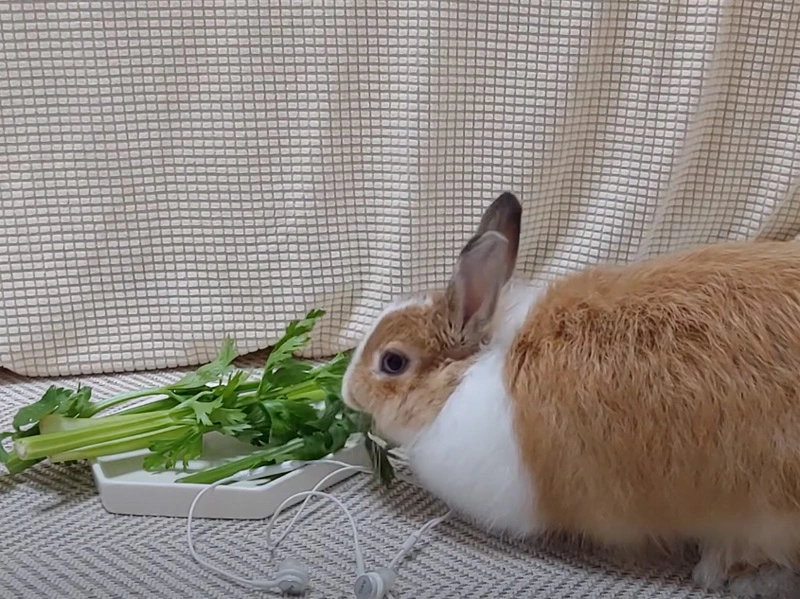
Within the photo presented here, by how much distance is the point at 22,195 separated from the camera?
1624 millimetres

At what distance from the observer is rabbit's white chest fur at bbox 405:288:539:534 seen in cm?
122

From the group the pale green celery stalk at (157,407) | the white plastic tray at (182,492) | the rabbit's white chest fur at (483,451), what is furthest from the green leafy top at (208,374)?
the rabbit's white chest fur at (483,451)

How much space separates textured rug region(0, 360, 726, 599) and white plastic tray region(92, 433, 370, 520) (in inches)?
0.6

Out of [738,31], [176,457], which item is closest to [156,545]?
[176,457]

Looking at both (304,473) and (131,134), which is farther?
(131,134)

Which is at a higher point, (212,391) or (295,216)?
(295,216)

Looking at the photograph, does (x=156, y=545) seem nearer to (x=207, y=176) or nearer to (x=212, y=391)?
(x=212, y=391)

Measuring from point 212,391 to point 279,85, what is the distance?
0.51 m

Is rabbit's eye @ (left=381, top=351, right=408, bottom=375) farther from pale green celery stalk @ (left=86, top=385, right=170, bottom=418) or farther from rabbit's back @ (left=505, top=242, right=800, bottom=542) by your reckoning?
pale green celery stalk @ (left=86, top=385, right=170, bottom=418)

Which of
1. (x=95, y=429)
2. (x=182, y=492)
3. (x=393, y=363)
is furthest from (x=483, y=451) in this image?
(x=95, y=429)

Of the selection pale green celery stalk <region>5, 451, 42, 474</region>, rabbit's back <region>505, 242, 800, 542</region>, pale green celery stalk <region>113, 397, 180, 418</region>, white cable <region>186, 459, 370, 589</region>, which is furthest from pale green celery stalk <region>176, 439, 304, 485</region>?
rabbit's back <region>505, 242, 800, 542</region>

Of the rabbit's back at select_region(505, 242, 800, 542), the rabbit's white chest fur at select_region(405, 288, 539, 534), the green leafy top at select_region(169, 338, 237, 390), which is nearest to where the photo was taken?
the rabbit's back at select_region(505, 242, 800, 542)

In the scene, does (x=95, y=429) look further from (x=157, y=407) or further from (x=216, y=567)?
(x=216, y=567)

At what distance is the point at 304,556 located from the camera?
4.27 ft
